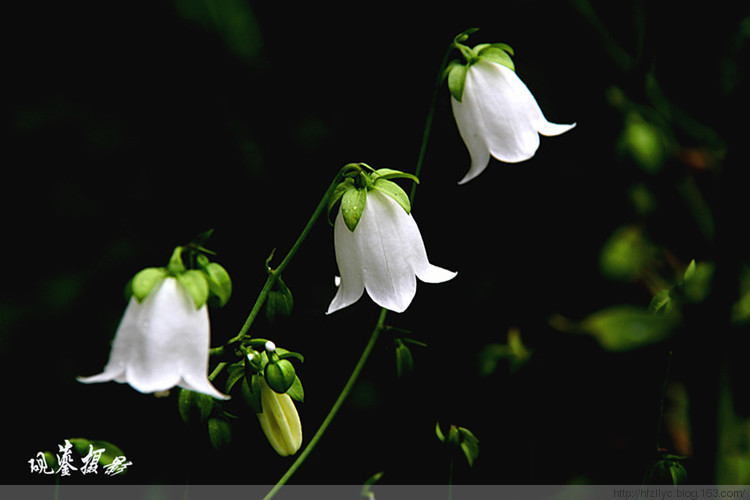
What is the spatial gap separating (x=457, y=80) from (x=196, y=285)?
40cm

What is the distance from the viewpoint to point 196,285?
A: 633 millimetres

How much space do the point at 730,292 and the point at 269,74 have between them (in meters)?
1.07

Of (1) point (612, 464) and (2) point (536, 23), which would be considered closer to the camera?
(1) point (612, 464)

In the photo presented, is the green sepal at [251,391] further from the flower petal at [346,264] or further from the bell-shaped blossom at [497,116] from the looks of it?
the bell-shaped blossom at [497,116]

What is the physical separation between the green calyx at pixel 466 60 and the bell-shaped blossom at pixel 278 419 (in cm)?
38

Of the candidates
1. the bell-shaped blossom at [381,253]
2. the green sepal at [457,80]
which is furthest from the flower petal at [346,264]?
the green sepal at [457,80]

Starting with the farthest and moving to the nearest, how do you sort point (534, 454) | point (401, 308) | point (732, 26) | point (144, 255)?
point (144, 255) < point (534, 454) < point (732, 26) < point (401, 308)

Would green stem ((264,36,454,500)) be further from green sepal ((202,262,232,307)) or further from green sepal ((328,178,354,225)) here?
green sepal ((202,262,232,307))

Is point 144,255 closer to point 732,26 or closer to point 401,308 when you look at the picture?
point 401,308

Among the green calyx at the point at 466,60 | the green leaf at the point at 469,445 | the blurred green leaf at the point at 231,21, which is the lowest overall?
the green leaf at the point at 469,445

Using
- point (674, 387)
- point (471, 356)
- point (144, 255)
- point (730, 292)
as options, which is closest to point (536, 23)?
point (471, 356)

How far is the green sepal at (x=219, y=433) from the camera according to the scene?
0.72 meters

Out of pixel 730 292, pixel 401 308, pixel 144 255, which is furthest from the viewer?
pixel 144 255

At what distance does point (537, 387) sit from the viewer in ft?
3.78
